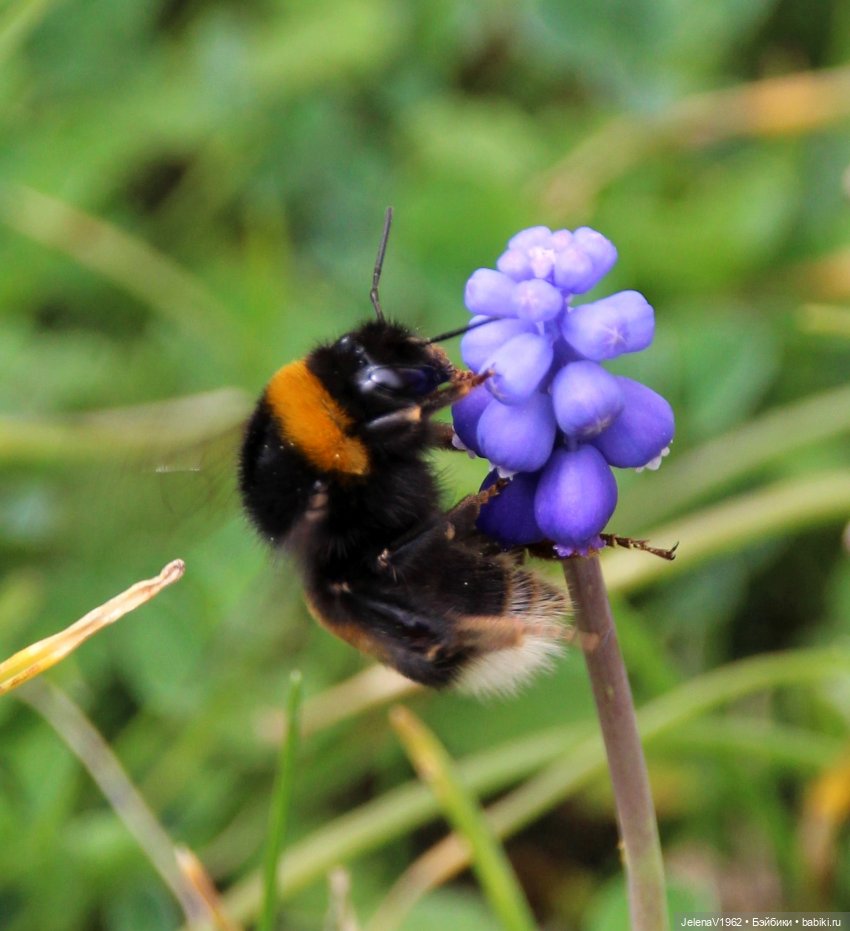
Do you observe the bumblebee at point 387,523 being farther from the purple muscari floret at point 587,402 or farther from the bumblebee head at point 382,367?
the purple muscari floret at point 587,402

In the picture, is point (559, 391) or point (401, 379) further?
point (401, 379)

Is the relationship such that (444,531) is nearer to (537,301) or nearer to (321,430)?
(321,430)

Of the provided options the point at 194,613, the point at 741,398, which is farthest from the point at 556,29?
the point at 194,613

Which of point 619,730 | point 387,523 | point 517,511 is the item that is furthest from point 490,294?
point 619,730

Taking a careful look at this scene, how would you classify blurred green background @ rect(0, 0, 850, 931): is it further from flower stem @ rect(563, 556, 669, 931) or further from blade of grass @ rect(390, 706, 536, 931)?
flower stem @ rect(563, 556, 669, 931)

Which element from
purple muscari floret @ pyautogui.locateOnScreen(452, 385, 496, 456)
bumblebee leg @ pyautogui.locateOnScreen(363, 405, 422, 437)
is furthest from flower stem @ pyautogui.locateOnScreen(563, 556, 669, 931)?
bumblebee leg @ pyautogui.locateOnScreen(363, 405, 422, 437)

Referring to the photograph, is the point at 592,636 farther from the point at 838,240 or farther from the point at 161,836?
the point at 838,240
